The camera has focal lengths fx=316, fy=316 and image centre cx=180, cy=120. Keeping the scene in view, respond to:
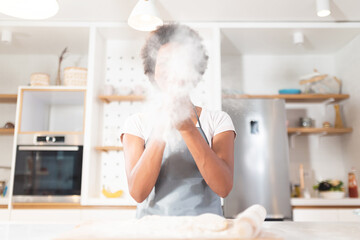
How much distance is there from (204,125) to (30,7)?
0.81 metres

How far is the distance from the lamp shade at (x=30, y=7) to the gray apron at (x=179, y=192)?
0.72m

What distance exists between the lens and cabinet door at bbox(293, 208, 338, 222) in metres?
2.36

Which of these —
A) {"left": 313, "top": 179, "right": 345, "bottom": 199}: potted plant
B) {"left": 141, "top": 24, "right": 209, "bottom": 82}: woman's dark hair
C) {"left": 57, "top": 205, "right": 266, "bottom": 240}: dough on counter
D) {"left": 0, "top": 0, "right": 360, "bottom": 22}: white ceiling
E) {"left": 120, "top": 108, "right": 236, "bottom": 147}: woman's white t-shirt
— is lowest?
{"left": 313, "top": 179, "right": 345, "bottom": 199}: potted plant

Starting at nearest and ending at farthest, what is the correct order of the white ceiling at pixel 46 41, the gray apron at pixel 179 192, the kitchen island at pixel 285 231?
1. the kitchen island at pixel 285 231
2. the gray apron at pixel 179 192
3. the white ceiling at pixel 46 41

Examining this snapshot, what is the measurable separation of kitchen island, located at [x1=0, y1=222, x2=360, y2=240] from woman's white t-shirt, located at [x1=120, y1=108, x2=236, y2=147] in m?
0.31

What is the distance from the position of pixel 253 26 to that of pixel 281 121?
806 millimetres

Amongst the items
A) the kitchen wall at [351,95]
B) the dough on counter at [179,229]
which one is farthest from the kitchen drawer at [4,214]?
the kitchen wall at [351,95]

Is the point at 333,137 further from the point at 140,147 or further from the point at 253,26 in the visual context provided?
the point at 140,147

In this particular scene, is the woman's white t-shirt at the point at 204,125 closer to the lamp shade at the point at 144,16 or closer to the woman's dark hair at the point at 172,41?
the woman's dark hair at the point at 172,41

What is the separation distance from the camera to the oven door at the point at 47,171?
2350mm

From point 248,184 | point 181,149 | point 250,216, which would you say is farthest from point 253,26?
point 250,216

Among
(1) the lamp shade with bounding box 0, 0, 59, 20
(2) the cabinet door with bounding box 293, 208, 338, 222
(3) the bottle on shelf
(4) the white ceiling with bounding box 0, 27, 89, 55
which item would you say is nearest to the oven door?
(4) the white ceiling with bounding box 0, 27, 89, 55

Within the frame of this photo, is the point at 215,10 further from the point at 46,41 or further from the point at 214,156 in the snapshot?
the point at 214,156

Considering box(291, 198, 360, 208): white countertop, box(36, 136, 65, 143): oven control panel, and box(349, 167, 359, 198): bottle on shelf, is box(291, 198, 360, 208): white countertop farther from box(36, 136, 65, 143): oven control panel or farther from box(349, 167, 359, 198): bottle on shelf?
box(36, 136, 65, 143): oven control panel
